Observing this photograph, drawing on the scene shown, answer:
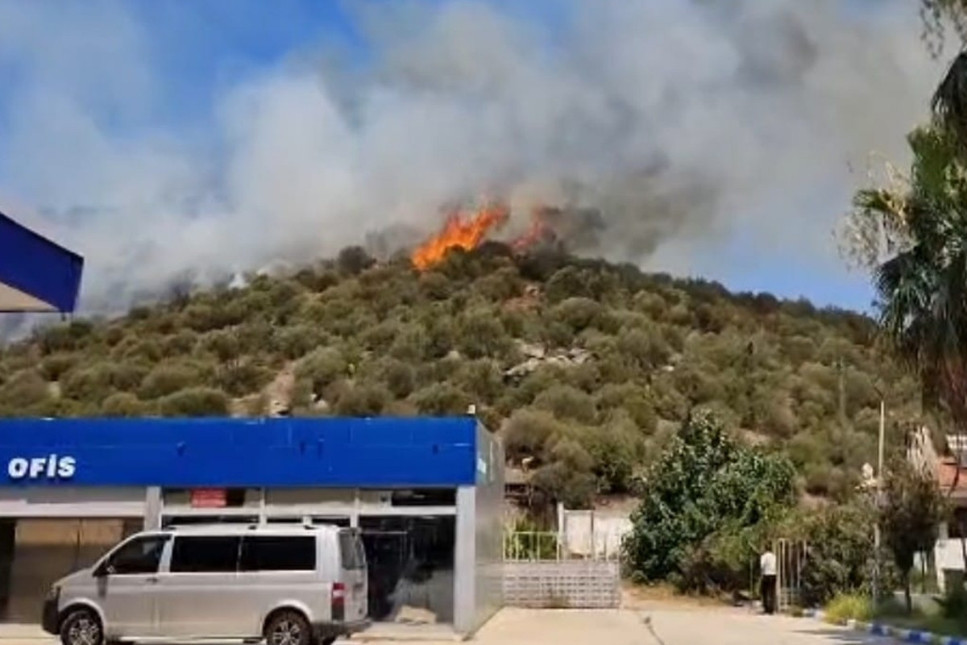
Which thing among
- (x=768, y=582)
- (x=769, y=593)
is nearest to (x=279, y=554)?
(x=768, y=582)

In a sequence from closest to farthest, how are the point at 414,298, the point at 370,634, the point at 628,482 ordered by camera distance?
the point at 370,634
the point at 628,482
the point at 414,298

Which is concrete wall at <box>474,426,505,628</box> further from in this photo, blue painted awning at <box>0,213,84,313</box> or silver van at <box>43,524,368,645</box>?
blue painted awning at <box>0,213,84,313</box>

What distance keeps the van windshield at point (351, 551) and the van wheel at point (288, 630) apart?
3.31ft

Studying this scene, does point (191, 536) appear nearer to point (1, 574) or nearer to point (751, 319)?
point (1, 574)

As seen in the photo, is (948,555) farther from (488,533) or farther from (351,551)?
(351,551)

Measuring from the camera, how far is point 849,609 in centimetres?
3195

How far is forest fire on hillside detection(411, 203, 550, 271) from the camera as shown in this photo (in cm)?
10907

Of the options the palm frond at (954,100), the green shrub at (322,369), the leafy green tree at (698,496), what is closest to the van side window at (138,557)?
the palm frond at (954,100)

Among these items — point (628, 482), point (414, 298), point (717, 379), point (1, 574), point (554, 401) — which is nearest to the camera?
point (1, 574)

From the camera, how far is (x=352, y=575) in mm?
20109

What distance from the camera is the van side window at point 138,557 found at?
19.9 metres

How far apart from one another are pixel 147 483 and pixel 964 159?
1583 cm

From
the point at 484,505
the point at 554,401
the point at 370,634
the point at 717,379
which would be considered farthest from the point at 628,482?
the point at 370,634

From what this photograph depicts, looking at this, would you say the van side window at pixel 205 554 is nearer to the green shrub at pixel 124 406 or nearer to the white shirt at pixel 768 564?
the white shirt at pixel 768 564
